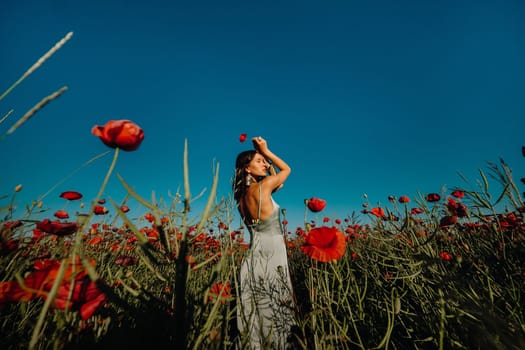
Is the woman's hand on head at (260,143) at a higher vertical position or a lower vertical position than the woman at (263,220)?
higher

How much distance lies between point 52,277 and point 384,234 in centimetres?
158

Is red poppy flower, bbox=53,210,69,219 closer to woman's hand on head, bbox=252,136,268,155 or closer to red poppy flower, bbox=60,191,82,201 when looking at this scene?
red poppy flower, bbox=60,191,82,201

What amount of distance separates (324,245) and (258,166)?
1.31 meters

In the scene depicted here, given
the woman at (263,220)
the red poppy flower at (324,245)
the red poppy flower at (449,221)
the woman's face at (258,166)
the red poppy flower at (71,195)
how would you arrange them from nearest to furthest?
the red poppy flower at (324,245)
the red poppy flower at (449,221)
the red poppy flower at (71,195)
the woman at (263,220)
the woman's face at (258,166)

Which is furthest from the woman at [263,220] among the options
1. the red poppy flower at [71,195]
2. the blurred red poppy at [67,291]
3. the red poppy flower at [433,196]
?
the red poppy flower at [433,196]

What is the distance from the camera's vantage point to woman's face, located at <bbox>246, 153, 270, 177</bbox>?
2.35 meters

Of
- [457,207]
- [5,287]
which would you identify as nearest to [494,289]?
[457,207]

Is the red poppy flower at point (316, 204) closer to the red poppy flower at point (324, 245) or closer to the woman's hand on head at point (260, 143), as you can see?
the red poppy flower at point (324, 245)

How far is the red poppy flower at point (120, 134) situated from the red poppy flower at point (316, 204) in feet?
3.98

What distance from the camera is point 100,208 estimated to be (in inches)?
80.4

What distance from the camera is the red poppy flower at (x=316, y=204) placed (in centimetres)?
162

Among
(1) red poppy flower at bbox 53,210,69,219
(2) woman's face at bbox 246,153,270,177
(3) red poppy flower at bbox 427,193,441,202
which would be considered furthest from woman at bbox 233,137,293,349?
(1) red poppy flower at bbox 53,210,69,219

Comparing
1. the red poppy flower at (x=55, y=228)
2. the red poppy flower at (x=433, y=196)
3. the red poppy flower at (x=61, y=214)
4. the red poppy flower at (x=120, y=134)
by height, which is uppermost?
the red poppy flower at (x=61, y=214)

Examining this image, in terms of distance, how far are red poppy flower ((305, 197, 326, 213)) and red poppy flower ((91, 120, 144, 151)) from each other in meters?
1.21
